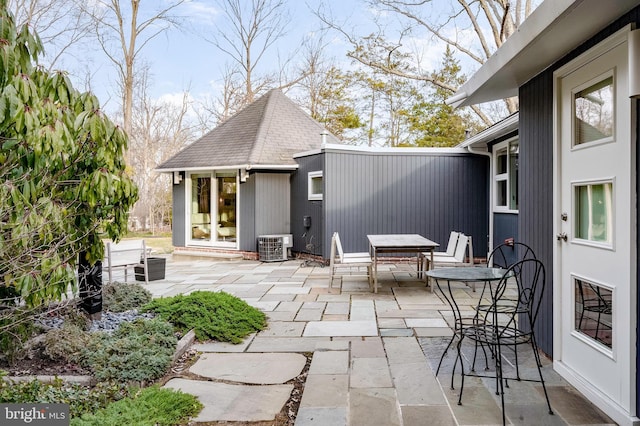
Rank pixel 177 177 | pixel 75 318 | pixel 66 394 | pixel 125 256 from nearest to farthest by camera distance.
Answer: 1. pixel 66 394
2. pixel 75 318
3. pixel 125 256
4. pixel 177 177

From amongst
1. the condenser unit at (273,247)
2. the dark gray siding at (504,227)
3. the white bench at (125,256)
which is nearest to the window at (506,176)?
the dark gray siding at (504,227)

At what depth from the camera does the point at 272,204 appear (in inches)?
391

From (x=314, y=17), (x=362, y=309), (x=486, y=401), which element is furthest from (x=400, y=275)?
(x=314, y=17)

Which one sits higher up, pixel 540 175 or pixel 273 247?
pixel 540 175

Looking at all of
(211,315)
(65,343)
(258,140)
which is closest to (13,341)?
(65,343)

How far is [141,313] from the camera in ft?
14.4

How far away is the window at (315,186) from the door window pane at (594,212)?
A: 624 cm

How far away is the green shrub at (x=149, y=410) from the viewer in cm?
219

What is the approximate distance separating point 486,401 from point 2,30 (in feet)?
10.9

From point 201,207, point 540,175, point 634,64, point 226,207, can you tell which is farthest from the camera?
point 201,207

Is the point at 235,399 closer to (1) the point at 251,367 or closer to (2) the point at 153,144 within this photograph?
(1) the point at 251,367

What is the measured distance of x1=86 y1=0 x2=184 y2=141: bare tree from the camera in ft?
44.4

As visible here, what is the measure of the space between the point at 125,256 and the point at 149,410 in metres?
4.81

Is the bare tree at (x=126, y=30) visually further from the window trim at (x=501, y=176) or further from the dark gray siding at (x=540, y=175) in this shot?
the dark gray siding at (x=540, y=175)
